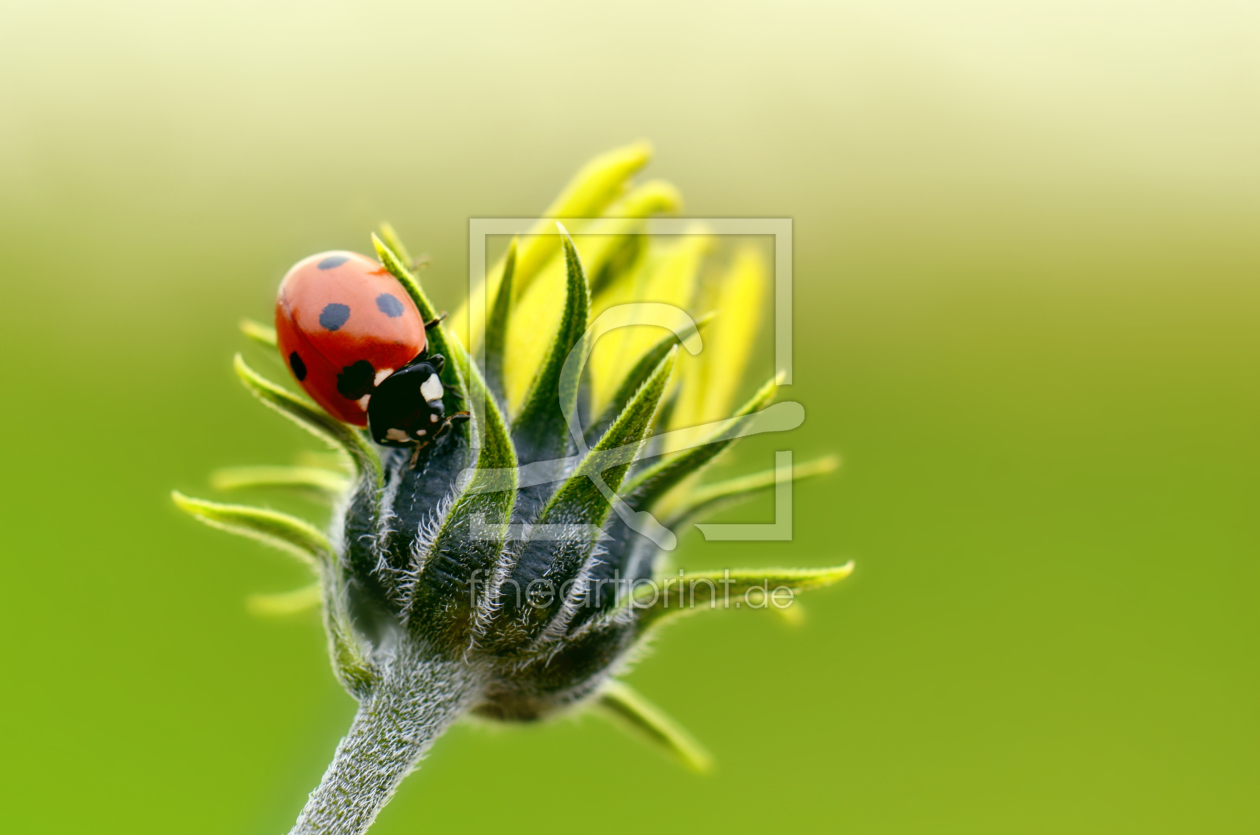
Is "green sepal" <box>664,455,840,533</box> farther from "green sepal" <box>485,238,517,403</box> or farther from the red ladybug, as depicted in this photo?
the red ladybug

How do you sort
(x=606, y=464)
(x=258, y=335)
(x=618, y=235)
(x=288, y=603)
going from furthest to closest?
(x=288, y=603)
(x=258, y=335)
(x=618, y=235)
(x=606, y=464)

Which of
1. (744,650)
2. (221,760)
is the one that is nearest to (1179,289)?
(744,650)

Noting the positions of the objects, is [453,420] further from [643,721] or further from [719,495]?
[643,721]

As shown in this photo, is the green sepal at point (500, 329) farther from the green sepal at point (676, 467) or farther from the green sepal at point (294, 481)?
the green sepal at point (294, 481)

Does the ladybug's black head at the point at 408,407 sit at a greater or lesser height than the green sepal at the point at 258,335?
lesser

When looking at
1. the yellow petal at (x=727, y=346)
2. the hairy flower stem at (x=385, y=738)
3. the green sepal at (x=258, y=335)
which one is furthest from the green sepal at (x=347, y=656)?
the yellow petal at (x=727, y=346)

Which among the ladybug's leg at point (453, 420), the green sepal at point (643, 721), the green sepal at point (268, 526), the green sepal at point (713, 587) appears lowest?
the green sepal at point (643, 721)

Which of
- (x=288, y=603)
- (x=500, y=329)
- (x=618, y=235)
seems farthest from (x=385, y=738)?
(x=618, y=235)
